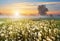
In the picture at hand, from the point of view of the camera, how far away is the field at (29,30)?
1953mm

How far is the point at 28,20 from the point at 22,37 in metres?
0.22

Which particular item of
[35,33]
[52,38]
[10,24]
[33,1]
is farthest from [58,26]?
[10,24]

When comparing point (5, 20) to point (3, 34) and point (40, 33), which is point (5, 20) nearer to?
point (3, 34)

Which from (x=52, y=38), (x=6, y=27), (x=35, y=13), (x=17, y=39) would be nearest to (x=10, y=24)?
(x=6, y=27)

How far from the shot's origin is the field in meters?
1.95

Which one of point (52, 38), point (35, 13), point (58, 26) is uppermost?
point (35, 13)

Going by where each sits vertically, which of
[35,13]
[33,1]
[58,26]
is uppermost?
[33,1]

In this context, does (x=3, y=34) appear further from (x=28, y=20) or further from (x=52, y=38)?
(x=52, y=38)

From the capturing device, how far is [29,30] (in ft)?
6.48

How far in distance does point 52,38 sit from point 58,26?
0.16m

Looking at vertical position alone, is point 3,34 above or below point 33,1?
below

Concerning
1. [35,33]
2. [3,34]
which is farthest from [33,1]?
[3,34]

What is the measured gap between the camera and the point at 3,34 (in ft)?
6.48

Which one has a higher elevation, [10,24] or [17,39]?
[10,24]
